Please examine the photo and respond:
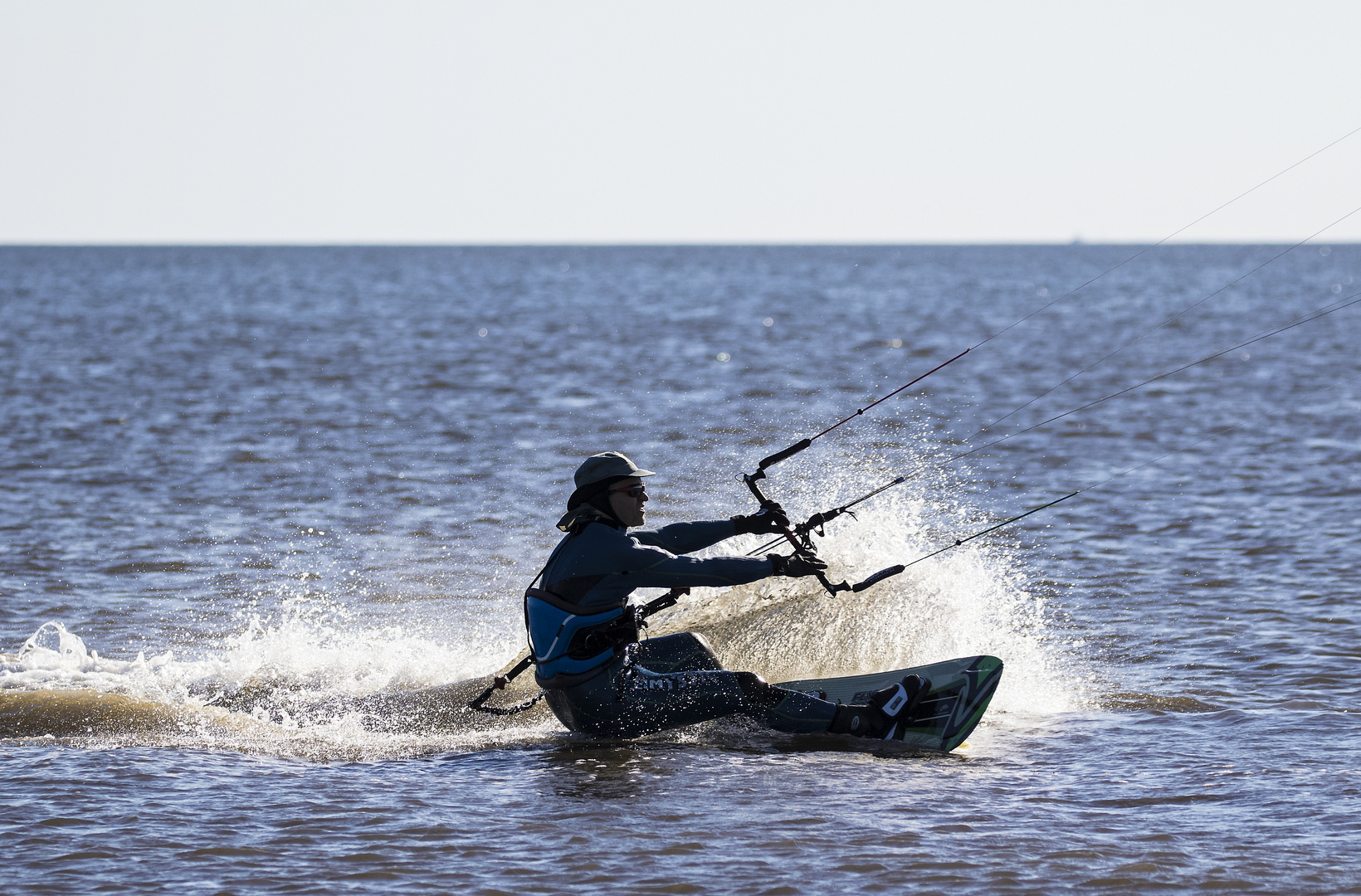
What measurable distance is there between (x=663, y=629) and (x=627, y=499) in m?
2.46

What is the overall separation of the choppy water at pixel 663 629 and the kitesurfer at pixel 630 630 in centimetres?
22

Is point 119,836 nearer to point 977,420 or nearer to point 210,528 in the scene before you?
point 210,528

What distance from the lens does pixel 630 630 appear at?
7.82 m

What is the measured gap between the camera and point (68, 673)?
29.8 ft

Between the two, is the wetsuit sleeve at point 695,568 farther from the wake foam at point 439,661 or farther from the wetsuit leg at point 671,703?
the wake foam at point 439,661

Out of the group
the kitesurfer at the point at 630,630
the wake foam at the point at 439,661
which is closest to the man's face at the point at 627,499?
the kitesurfer at the point at 630,630

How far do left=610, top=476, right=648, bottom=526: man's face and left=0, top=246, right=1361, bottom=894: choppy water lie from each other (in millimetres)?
1293

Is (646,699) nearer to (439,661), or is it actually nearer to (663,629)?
(663,629)

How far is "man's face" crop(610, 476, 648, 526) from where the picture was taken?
772 cm

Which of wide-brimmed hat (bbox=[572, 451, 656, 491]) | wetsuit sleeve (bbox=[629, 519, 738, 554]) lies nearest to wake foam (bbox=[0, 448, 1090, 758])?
wetsuit sleeve (bbox=[629, 519, 738, 554])

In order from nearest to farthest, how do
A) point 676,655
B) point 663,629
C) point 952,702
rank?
point 952,702
point 676,655
point 663,629

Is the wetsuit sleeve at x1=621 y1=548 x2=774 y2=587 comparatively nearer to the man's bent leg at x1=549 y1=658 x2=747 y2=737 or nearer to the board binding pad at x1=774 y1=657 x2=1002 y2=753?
the man's bent leg at x1=549 y1=658 x2=747 y2=737

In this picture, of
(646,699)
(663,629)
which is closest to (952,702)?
(646,699)

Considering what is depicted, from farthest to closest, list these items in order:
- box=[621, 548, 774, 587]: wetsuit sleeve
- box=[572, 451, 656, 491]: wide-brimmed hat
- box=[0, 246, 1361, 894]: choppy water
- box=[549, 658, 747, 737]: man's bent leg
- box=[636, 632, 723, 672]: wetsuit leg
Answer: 1. box=[636, 632, 723, 672]: wetsuit leg
2. box=[549, 658, 747, 737]: man's bent leg
3. box=[572, 451, 656, 491]: wide-brimmed hat
4. box=[621, 548, 774, 587]: wetsuit sleeve
5. box=[0, 246, 1361, 894]: choppy water
